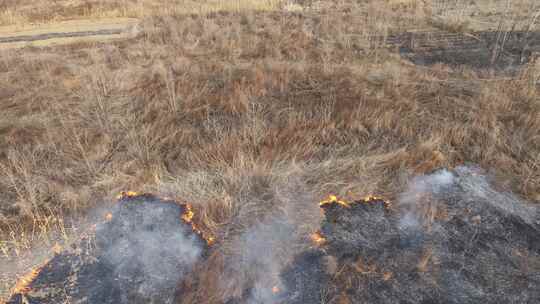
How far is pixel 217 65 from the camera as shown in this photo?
5.80 m

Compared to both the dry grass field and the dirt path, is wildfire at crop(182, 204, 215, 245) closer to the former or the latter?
the dry grass field

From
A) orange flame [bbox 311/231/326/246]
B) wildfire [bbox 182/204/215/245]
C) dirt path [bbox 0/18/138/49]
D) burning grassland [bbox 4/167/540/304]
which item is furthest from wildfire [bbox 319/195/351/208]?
dirt path [bbox 0/18/138/49]

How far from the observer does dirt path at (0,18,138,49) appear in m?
8.44

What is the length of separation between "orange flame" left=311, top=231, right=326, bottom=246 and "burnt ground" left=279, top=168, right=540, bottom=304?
39 mm

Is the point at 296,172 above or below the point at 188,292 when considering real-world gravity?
above

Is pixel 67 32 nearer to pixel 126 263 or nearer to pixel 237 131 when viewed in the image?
pixel 237 131

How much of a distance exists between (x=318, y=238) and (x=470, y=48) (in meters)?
6.13

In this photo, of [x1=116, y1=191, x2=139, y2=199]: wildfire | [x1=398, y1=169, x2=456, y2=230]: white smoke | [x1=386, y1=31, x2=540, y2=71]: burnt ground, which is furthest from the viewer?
[x1=386, y1=31, x2=540, y2=71]: burnt ground

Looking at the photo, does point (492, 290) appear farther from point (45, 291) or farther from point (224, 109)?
point (224, 109)

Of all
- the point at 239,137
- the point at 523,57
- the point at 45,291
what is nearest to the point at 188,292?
the point at 45,291

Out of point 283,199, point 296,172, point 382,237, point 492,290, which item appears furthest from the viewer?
point 296,172

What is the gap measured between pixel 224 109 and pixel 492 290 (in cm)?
363

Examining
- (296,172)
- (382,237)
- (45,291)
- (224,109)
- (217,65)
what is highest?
(217,65)

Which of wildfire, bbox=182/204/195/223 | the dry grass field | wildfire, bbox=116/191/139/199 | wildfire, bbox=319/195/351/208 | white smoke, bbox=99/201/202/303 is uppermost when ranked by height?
the dry grass field
